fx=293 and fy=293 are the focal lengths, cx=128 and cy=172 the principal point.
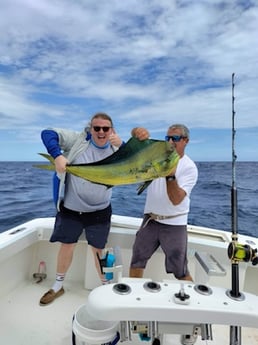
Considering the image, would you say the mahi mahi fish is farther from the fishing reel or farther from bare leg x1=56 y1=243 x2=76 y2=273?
bare leg x1=56 y1=243 x2=76 y2=273

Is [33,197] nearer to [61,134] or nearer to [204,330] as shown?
[61,134]

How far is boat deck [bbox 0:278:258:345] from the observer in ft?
6.59

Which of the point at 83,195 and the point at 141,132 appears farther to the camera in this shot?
the point at 83,195

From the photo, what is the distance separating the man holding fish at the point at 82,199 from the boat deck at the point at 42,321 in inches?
4.7

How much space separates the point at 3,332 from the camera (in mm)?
2049

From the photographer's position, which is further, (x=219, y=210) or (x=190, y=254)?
(x=219, y=210)

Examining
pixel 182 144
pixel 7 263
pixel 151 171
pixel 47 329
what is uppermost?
pixel 182 144

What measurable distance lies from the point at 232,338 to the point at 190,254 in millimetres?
1193

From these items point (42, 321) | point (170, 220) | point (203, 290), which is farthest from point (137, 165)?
point (42, 321)

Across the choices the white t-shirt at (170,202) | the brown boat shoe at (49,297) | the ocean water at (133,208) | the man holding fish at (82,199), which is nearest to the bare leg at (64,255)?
the man holding fish at (82,199)

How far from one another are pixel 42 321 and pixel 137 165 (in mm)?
1566

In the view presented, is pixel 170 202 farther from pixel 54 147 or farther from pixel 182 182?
pixel 54 147

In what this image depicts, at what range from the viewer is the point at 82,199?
2.34 metres

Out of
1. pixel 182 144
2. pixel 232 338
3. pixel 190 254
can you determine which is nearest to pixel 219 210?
pixel 190 254
